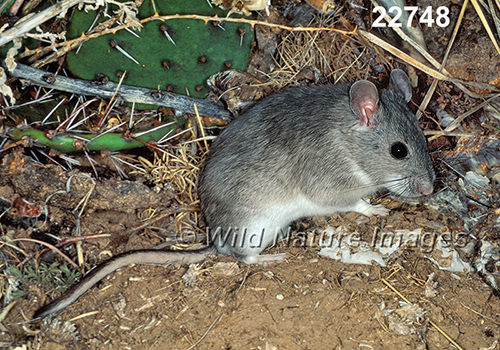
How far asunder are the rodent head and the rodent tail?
1.53 metres

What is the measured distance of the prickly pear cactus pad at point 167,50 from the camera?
3.34m

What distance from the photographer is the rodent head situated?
3279mm

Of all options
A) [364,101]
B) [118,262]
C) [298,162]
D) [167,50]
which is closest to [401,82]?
[364,101]

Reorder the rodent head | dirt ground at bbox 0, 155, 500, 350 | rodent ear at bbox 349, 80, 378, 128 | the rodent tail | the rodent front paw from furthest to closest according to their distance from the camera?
the rodent front paw → the rodent head → rodent ear at bbox 349, 80, 378, 128 → the rodent tail → dirt ground at bbox 0, 155, 500, 350

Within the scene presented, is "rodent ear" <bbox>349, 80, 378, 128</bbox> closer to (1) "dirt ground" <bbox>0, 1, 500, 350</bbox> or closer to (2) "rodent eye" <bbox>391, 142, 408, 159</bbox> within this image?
(2) "rodent eye" <bbox>391, 142, 408, 159</bbox>

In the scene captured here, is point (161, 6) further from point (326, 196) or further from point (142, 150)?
point (326, 196)

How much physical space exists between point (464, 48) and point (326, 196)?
1.92 m

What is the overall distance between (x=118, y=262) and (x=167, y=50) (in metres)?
1.72

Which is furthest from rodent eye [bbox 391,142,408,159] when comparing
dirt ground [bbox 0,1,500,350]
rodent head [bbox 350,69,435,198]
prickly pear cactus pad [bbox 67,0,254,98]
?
prickly pear cactus pad [bbox 67,0,254,98]

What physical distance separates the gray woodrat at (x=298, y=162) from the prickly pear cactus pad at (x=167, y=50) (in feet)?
1.77

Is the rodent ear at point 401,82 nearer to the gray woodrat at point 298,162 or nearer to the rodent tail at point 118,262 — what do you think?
Result: the gray woodrat at point 298,162

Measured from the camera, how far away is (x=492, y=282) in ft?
10.3

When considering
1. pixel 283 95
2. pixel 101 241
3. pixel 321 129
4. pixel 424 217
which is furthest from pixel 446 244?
pixel 101 241

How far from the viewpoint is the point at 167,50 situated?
11.3 feet
